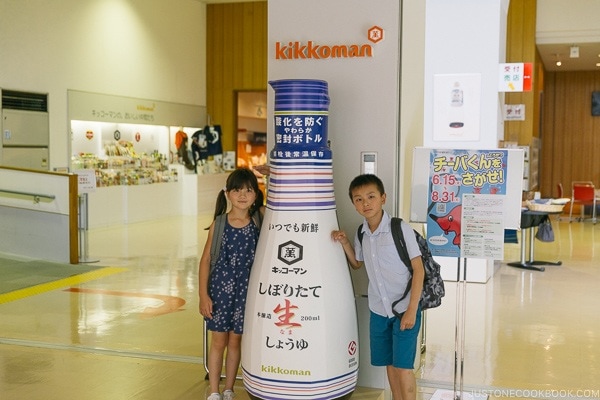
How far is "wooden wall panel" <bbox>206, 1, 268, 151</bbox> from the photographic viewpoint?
17828 mm

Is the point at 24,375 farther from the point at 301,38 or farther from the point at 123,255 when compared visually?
the point at 123,255

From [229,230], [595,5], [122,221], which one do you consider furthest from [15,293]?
[595,5]

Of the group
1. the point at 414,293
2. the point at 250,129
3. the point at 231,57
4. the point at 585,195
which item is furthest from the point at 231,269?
the point at 250,129

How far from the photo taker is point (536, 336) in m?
6.21

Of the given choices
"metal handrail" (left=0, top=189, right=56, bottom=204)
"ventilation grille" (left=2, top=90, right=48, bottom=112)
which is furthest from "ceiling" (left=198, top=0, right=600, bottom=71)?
"metal handrail" (left=0, top=189, right=56, bottom=204)

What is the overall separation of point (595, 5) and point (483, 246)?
13.3 meters

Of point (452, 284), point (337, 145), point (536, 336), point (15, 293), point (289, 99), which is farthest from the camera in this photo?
point (452, 284)

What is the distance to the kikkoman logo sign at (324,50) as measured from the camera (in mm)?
4531

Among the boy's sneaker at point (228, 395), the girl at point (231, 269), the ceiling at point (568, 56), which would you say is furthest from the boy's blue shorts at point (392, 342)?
the ceiling at point (568, 56)

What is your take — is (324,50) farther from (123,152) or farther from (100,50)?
(123,152)

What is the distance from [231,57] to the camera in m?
18.1

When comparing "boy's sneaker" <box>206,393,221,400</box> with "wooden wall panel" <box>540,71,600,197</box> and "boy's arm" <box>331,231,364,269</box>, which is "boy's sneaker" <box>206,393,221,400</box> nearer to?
"boy's arm" <box>331,231,364,269</box>

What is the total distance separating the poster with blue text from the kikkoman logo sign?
737 mm

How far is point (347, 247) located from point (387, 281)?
0.30m
